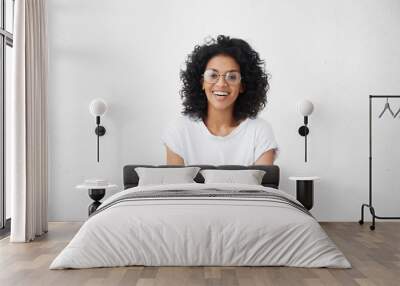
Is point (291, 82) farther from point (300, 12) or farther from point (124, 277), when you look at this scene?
point (124, 277)

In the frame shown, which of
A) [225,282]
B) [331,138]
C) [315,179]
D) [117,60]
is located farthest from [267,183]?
[225,282]

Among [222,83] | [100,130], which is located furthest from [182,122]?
[100,130]

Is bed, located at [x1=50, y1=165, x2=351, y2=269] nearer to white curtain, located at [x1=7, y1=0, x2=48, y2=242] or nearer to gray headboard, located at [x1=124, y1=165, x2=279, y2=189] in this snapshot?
white curtain, located at [x1=7, y1=0, x2=48, y2=242]

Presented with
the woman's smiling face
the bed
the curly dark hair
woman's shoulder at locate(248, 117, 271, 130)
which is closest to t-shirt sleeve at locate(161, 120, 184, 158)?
the curly dark hair

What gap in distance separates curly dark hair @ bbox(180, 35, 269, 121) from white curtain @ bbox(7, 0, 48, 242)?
1729 millimetres

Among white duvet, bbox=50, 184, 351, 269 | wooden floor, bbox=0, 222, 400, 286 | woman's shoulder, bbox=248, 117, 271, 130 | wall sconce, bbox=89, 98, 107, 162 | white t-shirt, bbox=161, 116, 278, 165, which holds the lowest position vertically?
wooden floor, bbox=0, 222, 400, 286

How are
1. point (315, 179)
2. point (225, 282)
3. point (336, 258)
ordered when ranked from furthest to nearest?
1. point (315, 179)
2. point (336, 258)
3. point (225, 282)

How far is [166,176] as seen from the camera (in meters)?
6.36

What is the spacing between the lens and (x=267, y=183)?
22.1ft

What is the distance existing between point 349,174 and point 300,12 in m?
2.05

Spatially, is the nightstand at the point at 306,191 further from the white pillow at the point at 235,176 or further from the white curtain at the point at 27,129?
the white curtain at the point at 27,129

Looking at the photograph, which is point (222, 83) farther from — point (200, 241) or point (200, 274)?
point (200, 274)

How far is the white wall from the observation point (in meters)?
7.01

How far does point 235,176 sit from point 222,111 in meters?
0.96
